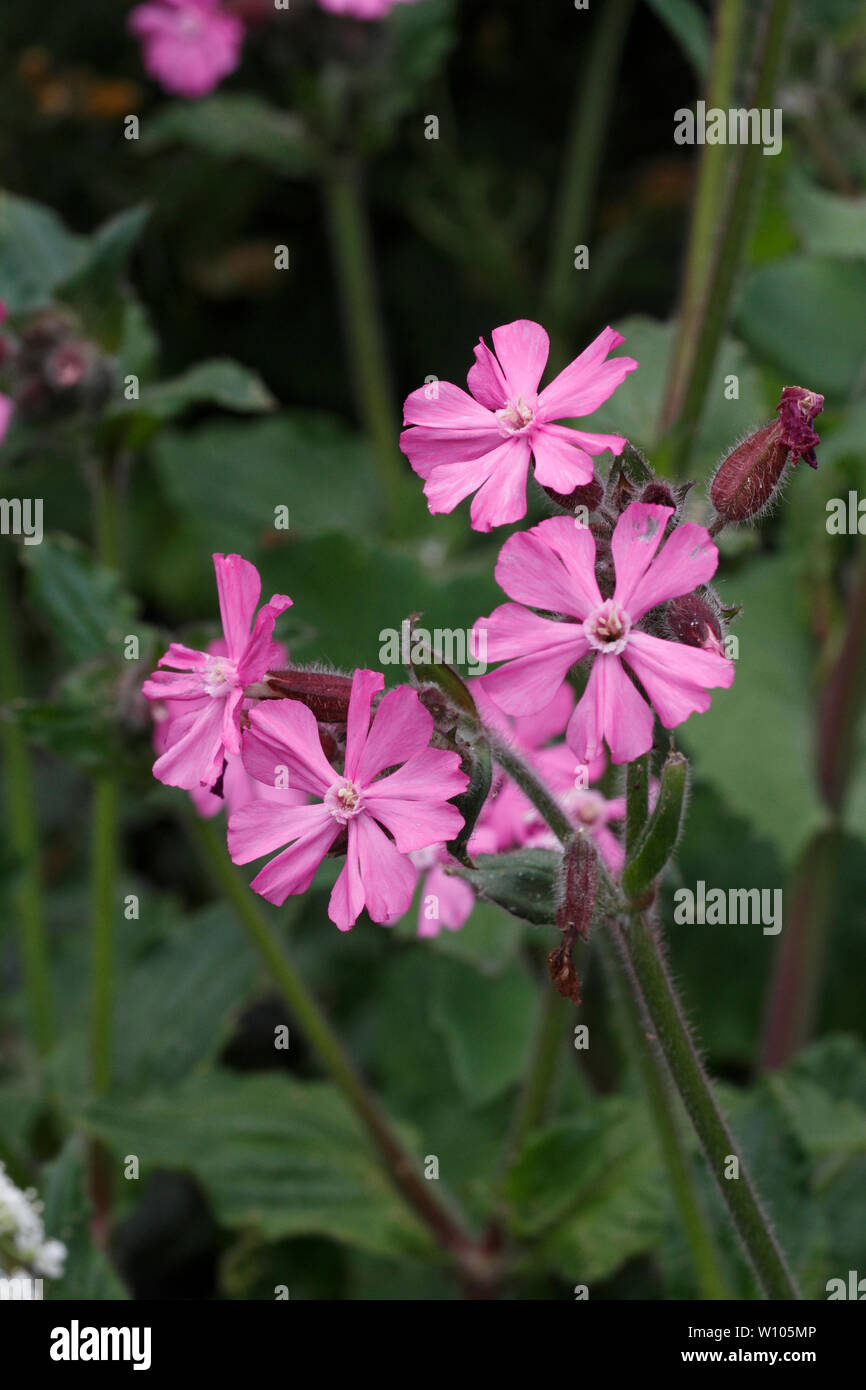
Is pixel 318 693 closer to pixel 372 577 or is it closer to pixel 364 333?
pixel 372 577

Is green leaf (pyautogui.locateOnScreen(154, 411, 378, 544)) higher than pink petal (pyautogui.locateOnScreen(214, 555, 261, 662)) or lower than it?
higher

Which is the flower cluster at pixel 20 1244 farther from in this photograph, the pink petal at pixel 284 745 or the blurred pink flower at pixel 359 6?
the blurred pink flower at pixel 359 6

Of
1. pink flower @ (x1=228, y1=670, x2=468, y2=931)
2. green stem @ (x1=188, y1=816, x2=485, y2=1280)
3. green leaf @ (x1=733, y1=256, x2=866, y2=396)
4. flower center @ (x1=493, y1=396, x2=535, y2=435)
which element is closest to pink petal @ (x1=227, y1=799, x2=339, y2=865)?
pink flower @ (x1=228, y1=670, x2=468, y2=931)

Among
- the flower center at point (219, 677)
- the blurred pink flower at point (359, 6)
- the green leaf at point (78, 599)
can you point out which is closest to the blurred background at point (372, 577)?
the green leaf at point (78, 599)

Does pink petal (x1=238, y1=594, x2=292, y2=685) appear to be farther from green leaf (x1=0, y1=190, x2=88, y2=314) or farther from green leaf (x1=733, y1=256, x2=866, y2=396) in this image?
green leaf (x1=733, y1=256, x2=866, y2=396)

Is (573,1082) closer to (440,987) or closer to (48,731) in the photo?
(440,987)
